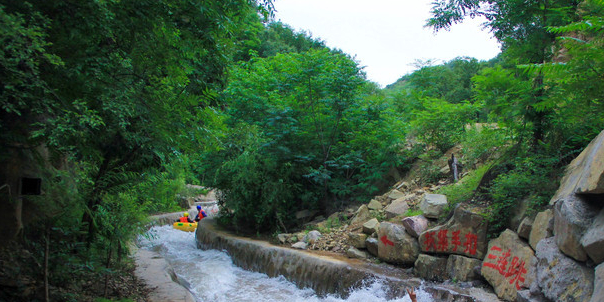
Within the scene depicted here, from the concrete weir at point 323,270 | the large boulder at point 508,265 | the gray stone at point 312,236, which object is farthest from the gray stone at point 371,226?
the large boulder at point 508,265

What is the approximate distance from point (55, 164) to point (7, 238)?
0.98 metres

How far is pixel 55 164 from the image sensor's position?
15.2ft

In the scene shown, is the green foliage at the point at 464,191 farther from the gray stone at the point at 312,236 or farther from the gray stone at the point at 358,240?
the gray stone at the point at 312,236

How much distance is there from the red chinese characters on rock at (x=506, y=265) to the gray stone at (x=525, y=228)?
1.02ft

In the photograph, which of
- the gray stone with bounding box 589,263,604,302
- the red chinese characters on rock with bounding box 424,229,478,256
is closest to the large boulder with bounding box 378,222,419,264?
the red chinese characters on rock with bounding box 424,229,478,256

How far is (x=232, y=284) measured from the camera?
8.46 m

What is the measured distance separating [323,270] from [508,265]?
3323mm

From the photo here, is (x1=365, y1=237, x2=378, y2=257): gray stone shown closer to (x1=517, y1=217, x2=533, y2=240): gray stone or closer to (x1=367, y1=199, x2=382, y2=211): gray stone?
(x1=367, y1=199, x2=382, y2=211): gray stone

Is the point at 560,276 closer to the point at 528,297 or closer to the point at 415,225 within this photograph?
the point at 528,297

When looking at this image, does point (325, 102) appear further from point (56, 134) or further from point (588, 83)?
point (56, 134)

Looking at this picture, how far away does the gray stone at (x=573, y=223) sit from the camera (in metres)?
4.18

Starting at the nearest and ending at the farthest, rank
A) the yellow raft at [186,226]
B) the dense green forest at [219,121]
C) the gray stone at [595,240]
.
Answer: the dense green forest at [219,121] → the gray stone at [595,240] → the yellow raft at [186,226]

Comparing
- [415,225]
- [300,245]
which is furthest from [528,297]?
[300,245]

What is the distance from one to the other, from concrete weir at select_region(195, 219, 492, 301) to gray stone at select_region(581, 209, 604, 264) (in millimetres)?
1757
